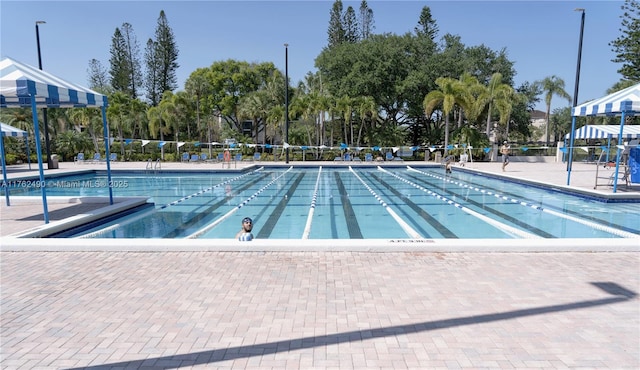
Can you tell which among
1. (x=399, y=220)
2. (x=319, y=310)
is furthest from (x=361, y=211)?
(x=319, y=310)

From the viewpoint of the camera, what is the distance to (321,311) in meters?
3.66

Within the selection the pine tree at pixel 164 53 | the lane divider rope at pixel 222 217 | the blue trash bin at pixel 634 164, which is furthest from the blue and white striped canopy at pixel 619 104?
the pine tree at pixel 164 53

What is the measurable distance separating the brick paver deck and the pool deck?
0.02m

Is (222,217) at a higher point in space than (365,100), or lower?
lower

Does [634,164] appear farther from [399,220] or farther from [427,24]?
[427,24]

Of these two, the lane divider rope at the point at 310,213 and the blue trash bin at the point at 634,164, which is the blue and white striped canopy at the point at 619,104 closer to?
the blue trash bin at the point at 634,164

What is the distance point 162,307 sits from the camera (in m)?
3.76

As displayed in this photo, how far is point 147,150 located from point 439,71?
88.3 feet

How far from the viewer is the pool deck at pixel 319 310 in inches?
115

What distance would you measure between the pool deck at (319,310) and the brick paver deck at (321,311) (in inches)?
0.6

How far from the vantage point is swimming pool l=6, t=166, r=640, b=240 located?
820cm

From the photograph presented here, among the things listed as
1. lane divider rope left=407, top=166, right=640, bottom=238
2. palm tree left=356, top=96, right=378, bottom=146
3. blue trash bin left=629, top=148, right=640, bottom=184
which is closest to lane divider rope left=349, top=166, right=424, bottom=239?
lane divider rope left=407, top=166, right=640, bottom=238

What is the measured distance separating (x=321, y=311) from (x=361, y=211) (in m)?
7.08

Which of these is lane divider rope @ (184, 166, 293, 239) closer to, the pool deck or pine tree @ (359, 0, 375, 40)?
the pool deck
